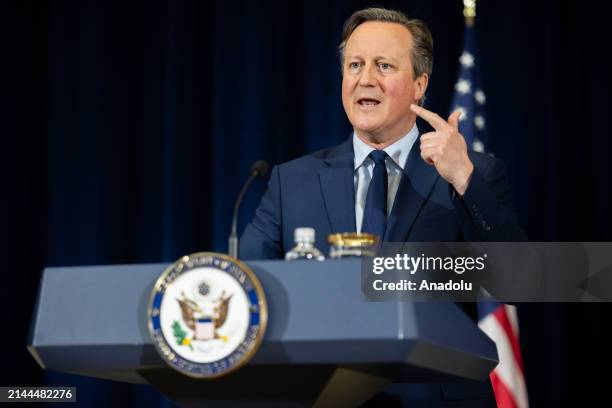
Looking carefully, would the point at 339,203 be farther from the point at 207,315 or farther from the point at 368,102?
the point at 207,315

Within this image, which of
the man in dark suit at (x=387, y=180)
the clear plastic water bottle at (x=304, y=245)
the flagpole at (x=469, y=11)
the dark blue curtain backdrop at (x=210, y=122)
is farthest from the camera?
the flagpole at (x=469, y=11)

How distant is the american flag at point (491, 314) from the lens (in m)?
3.05

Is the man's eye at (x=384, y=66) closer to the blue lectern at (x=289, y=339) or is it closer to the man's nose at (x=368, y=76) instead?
the man's nose at (x=368, y=76)

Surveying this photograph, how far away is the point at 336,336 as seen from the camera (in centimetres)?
124

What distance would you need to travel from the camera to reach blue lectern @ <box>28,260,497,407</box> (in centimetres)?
124

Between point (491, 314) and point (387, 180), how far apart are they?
1377mm

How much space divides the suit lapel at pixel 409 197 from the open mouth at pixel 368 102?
0.19 metres

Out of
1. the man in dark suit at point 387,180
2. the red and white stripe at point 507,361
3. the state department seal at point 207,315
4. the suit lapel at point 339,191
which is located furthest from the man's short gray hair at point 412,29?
the red and white stripe at point 507,361

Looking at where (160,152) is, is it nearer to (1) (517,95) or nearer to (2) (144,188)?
(2) (144,188)

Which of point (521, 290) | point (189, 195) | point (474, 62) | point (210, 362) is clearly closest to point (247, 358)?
point (210, 362)

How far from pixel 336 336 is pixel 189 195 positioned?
221 centimetres

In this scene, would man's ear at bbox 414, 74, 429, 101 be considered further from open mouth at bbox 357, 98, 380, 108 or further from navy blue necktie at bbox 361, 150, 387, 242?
navy blue necktie at bbox 361, 150, 387, 242

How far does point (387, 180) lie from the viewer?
194 centimetres

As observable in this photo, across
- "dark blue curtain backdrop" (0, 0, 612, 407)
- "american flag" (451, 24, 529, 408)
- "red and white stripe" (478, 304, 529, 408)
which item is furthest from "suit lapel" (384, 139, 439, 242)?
"dark blue curtain backdrop" (0, 0, 612, 407)
